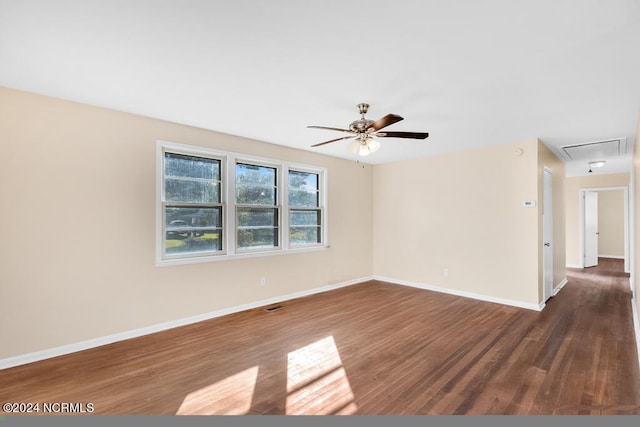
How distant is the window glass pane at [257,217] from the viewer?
434 cm

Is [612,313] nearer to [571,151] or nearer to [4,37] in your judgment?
[571,151]

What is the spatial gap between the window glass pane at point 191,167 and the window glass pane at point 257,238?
901mm

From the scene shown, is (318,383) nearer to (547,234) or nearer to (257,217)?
(257,217)

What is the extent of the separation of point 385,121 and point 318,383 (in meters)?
2.28

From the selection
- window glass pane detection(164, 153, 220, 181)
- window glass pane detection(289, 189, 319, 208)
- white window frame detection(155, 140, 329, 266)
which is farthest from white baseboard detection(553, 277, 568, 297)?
window glass pane detection(164, 153, 220, 181)

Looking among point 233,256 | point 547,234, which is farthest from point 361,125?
point 547,234

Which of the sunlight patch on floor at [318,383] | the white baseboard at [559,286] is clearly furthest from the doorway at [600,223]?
the sunlight patch on floor at [318,383]

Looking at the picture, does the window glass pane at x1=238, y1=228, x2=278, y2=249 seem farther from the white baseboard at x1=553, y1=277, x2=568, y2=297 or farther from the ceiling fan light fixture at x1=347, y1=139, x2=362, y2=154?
the white baseboard at x1=553, y1=277, x2=568, y2=297

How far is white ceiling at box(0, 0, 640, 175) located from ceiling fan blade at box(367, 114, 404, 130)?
29 cm

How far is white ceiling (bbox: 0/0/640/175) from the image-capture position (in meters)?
1.69

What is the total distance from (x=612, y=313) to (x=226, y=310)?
17.5 feet

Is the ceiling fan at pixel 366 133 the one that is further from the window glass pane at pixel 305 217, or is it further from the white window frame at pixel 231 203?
the window glass pane at pixel 305 217

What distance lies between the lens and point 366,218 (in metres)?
6.23

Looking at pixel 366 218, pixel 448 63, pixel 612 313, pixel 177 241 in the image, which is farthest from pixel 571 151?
pixel 177 241
